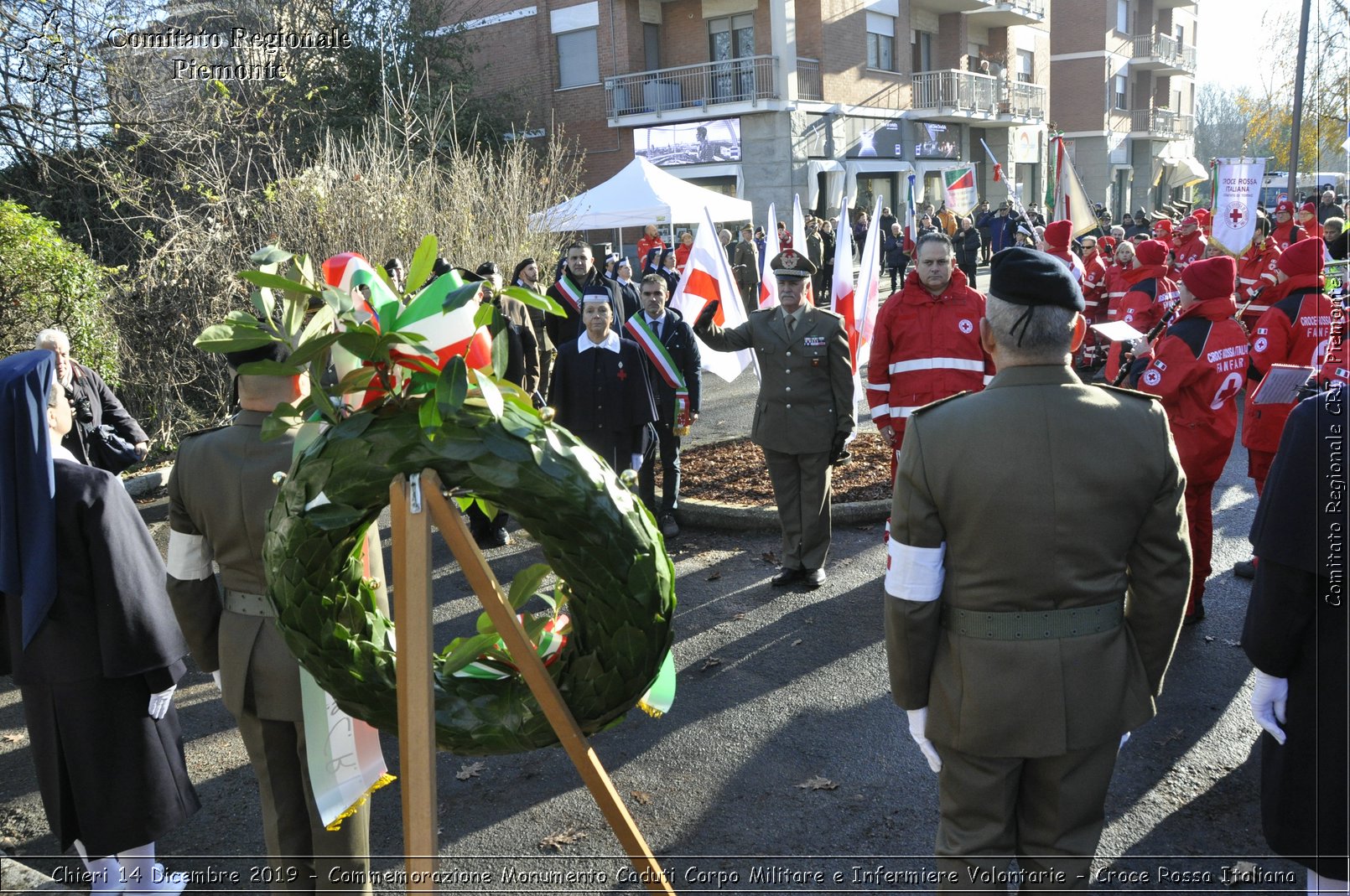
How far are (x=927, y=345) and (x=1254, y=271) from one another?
8644 mm

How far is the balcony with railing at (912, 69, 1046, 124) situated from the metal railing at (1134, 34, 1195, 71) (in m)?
11.3

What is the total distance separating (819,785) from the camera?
4.36m

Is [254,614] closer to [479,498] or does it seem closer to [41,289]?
[479,498]

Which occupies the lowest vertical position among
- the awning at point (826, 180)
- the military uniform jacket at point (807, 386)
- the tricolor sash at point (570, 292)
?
the military uniform jacket at point (807, 386)

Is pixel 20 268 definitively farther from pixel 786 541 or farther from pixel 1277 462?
pixel 1277 462

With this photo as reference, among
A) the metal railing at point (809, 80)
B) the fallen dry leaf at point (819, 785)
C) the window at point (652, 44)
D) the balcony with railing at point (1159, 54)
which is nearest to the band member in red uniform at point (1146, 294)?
the fallen dry leaf at point (819, 785)

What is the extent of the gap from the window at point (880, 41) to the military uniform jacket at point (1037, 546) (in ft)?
108

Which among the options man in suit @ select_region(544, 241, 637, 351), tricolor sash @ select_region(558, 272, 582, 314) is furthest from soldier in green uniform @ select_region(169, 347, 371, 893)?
tricolor sash @ select_region(558, 272, 582, 314)

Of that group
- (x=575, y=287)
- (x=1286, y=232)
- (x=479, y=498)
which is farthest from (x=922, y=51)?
(x=479, y=498)

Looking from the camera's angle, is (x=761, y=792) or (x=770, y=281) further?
(x=770, y=281)

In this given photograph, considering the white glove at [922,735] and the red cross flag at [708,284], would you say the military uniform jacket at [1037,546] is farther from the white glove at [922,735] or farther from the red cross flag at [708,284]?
the red cross flag at [708,284]

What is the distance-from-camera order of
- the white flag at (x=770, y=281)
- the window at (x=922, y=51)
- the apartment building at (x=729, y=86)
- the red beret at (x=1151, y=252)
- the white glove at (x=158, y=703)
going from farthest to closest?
the window at (x=922, y=51) → the apartment building at (x=729, y=86) → the red beret at (x=1151, y=252) → the white flag at (x=770, y=281) → the white glove at (x=158, y=703)

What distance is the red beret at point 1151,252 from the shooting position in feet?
39.0

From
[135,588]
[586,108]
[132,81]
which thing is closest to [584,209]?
[132,81]
